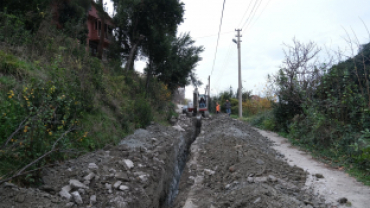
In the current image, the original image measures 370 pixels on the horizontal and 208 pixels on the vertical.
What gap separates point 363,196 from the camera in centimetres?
→ 468

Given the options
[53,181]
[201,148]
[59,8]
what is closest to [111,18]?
[59,8]

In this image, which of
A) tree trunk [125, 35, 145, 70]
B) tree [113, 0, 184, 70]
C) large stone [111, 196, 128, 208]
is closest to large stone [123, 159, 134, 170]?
large stone [111, 196, 128, 208]

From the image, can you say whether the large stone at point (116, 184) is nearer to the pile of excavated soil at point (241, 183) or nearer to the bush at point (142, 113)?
the pile of excavated soil at point (241, 183)

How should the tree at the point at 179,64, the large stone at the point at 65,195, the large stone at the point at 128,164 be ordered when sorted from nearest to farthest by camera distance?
the large stone at the point at 65,195 < the large stone at the point at 128,164 < the tree at the point at 179,64

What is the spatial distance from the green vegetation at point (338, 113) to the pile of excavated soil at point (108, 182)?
4279 millimetres

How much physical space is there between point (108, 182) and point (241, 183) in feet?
8.55

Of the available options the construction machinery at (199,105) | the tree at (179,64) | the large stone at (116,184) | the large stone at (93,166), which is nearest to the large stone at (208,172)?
the large stone at (116,184)

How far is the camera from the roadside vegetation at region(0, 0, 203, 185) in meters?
4.95

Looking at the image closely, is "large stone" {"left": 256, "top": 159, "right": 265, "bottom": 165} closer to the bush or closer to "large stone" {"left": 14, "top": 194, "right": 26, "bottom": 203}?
"large stone" {"left": 14, "top": 194, "right": 26, "bottom": 203}

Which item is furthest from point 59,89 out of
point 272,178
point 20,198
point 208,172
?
point 272,178

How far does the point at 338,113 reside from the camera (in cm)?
829

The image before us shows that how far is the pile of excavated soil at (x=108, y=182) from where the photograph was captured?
438 cm

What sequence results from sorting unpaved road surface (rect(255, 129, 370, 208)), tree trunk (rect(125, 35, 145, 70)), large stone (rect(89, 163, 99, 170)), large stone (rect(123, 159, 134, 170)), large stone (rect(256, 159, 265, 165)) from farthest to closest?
1. tree trunk (rect(125, 35, 145, 70))
2. large stone (rect(123, 159, 134, 170))
3. large stone (rect(256, 159, 265, 165))
4. large stone (rect(89, 163, 99, 170))
5. unpaved road surface (rect(255, 129, 370, 208))

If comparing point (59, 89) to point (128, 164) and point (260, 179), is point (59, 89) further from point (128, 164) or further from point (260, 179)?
point (260, 179)
